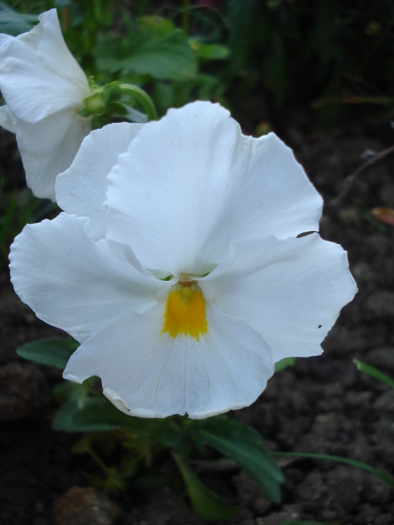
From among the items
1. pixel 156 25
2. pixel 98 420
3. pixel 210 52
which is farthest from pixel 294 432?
pixel 156 25

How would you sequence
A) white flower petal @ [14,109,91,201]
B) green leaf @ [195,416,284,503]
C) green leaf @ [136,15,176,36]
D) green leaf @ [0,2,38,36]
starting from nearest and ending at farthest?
white flower petal @ [14,109,91,201], green leaf @ [195,416,284,503], green leaf @ [0,2,38,36], green leaf @ [136,15,176,36]

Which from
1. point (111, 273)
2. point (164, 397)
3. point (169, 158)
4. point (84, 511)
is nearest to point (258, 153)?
point (169, 158)

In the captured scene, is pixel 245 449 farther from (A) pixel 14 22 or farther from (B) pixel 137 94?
(A) pixel 14 22

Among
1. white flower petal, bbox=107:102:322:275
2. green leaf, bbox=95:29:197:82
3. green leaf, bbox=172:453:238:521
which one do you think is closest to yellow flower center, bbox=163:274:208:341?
white flower petal, bbox=107:102:322:275

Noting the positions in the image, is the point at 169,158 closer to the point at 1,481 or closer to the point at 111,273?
the point at 111,273

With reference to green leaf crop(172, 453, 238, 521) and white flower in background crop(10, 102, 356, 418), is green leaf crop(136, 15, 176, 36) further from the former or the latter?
green leaf crop(172, 453, 238, 521)
